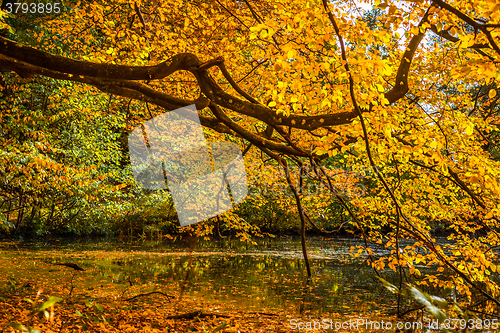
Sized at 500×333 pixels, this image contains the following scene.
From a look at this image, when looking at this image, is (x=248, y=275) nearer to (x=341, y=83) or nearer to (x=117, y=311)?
(x=117, y=311)

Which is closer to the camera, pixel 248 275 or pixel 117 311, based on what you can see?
pixel 117 311

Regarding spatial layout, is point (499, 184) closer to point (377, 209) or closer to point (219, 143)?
point (377, 209)

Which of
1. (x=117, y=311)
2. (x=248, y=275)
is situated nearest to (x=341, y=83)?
(x=117, y=311)

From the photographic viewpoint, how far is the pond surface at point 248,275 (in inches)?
268

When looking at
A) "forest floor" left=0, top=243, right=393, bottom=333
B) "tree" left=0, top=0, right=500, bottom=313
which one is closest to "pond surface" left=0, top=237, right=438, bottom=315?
"forest floor" left=0, top=243, right=393, bottom=333

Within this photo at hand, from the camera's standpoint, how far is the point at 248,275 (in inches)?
379

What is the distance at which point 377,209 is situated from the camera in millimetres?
8602

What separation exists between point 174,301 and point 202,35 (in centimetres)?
513

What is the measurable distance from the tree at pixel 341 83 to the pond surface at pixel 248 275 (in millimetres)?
1341

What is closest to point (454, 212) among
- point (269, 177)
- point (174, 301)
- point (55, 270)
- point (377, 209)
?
point (377, 209)

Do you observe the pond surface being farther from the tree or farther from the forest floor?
the tree

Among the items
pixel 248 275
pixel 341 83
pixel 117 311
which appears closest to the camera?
pixel 341 83

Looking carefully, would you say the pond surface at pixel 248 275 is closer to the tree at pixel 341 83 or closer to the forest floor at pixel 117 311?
the forest floor at pixel 117 311

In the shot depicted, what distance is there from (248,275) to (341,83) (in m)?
6.50
